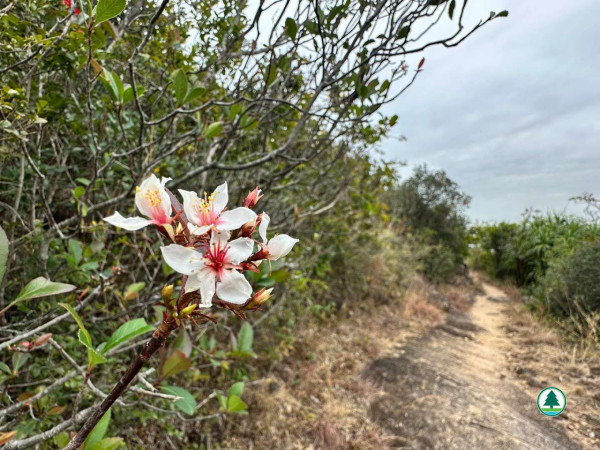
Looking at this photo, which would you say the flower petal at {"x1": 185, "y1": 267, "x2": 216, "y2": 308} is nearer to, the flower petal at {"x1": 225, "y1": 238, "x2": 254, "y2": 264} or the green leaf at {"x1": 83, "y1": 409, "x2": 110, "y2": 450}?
the flower petal at {"x1": 225, "y1": 238, "x2": 254, "y2": 264}

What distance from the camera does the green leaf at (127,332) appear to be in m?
0.67

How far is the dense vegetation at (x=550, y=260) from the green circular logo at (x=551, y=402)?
211 cm

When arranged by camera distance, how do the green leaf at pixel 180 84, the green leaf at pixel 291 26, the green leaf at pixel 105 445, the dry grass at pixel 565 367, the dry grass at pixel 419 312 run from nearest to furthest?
the green leaf at pixel 105 445
the green leaf at pixel 180 84
the green leaf at pixel 291 26
the dry grass at pixel 565 367
the dry grass at pixel 419 312

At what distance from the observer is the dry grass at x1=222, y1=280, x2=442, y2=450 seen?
2.45m

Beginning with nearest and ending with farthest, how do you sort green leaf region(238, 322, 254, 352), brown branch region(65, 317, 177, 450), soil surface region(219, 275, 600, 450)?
brown branch region(65, 317, 177, 450)
green leaf region(238, 322, 254, 352)
soil surface region(219, 275, 600, 450)

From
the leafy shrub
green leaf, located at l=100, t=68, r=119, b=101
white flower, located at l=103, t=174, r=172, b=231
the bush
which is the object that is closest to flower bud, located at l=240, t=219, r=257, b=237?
white flower, located at l=103, t=174, r=172, b=231

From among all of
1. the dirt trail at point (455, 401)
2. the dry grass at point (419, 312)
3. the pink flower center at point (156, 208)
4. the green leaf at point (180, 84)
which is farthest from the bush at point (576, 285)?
the pink flower center at point (156, 208)

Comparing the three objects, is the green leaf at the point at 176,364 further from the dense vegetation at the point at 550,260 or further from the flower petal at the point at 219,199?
the dense vegetation at the point at 550,260

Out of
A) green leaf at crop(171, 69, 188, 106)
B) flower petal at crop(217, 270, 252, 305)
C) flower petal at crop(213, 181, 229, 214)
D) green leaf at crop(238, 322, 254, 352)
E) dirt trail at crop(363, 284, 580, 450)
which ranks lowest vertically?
dirt trail at crop(363, 284, 580, 450)

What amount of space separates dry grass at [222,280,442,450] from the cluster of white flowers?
2235 mm

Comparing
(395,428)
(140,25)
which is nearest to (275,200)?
(140,25)

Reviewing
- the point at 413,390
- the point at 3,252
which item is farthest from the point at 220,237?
the point at 413,390

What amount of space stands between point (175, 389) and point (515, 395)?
398cm

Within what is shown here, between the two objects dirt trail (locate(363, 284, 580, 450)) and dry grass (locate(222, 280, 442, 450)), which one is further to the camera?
dirt trail (locate(363, 284, 580, 450))
